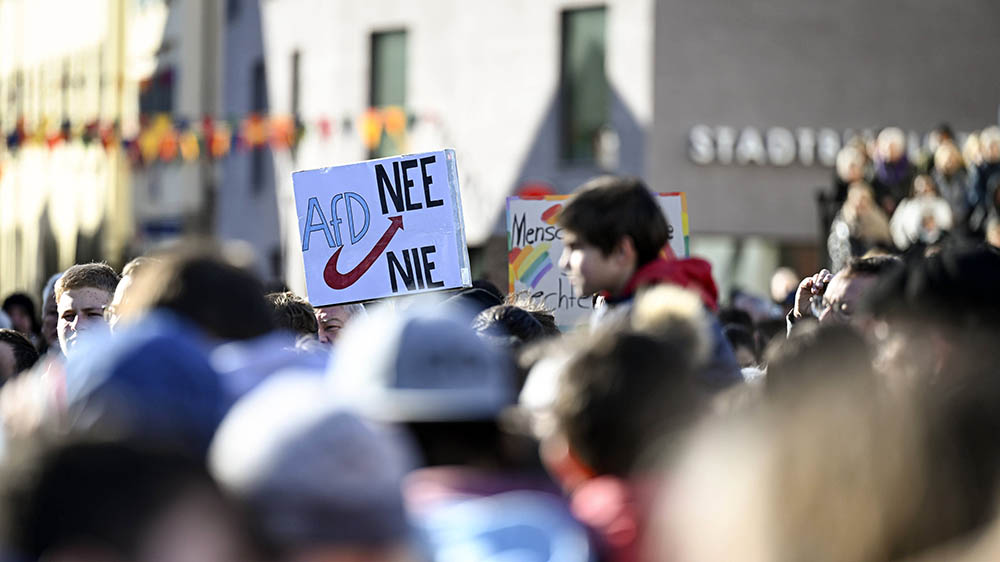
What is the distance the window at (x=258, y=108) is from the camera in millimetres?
30750

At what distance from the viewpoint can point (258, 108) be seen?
3102cm

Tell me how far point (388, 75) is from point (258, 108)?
4.92 m

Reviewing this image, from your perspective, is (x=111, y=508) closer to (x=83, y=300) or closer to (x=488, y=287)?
(x=83, y=300)

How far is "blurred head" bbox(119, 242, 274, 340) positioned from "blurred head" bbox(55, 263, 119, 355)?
3190mm

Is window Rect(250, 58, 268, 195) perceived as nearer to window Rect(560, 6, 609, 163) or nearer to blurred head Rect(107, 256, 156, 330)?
window Rect(560, 6, 609, 163)

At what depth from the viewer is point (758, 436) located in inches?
153

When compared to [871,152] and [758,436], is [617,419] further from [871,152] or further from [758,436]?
[871,152]

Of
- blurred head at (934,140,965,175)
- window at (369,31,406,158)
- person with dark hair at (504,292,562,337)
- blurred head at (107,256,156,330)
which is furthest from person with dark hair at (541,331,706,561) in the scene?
window at (369,31,406,158)

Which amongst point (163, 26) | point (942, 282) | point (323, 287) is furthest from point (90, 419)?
point (163, 26)

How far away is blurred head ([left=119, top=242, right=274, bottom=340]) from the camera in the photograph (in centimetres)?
423

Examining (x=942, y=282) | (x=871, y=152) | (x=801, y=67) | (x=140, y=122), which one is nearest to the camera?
(x=942, y=282)

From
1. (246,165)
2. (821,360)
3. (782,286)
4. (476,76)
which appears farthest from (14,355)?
(246,165)

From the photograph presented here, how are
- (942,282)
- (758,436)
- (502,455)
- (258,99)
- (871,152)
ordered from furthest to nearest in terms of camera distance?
1. (258,99)
2. (871,152)
3. (942,282)
4. (758,436)
5. (502,455)

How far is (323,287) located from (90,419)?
203 inches
